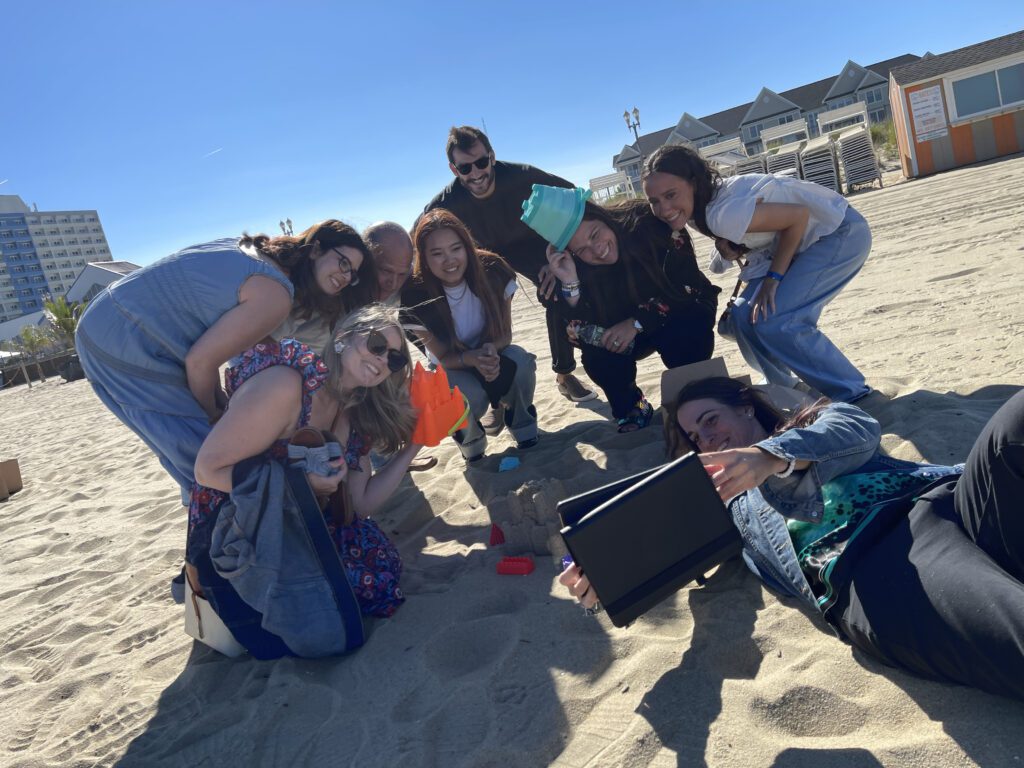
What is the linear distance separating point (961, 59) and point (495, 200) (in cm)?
1836

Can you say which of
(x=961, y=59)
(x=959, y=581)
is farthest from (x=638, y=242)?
(x=961, y=59)

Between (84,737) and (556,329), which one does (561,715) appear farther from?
(556,329)

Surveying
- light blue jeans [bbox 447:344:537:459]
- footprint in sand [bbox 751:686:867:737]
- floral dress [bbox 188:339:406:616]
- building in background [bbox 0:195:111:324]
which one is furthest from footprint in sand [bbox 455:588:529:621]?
building in background [bbox 0:195:111:324]

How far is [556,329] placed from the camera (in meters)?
4.32

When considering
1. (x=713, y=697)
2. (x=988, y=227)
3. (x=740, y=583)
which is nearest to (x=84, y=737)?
(x=713, y=697)

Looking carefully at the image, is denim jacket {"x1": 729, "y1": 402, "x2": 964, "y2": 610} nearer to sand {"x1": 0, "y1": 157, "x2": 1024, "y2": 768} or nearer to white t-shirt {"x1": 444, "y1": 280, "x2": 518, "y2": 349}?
sand {"x1": 0, "y1": 157, "x2": 1024, "y2": 768}

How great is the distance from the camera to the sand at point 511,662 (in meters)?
1.66

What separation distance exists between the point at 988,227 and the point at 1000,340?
154 inches

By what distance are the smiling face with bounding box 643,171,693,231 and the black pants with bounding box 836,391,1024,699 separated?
78.7 inches

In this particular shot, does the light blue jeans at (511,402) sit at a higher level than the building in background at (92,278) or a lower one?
lower

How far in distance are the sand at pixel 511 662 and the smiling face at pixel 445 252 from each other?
1138 millimetres

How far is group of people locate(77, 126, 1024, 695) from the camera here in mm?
1683

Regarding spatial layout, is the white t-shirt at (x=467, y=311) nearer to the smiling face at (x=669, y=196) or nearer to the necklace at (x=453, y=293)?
the necklace at (x=453, y=293)

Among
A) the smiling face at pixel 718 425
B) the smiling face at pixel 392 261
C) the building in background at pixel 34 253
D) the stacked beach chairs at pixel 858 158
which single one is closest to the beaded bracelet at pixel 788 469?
the smiling face at pixel 718 425
